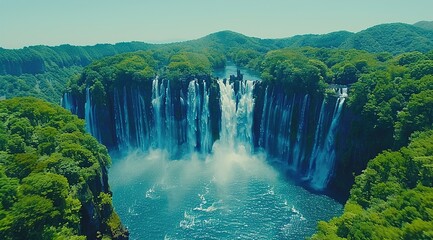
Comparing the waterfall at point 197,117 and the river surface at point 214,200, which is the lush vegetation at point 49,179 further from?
the waterfall at point 197,117

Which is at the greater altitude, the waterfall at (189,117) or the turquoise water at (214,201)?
the waterfall at (189,117)

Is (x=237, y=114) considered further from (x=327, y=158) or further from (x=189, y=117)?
(x=327, y=158)

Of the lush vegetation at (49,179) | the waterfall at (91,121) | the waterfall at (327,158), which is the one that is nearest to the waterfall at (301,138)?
the waterfall at (327,158)

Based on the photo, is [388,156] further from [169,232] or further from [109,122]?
[109,122]

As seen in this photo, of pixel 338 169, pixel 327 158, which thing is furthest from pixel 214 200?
pixel 327 158

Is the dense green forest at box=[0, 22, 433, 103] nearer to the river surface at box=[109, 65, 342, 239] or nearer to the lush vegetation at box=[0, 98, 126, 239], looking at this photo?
the river surface at box=[109, 65, 342, 239]

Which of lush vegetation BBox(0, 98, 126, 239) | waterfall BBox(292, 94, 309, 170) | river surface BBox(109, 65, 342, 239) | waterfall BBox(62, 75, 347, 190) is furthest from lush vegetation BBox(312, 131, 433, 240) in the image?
waterfall BBox(62, 75, 347, 190)

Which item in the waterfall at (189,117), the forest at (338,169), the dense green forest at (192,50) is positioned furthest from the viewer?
the dense green forest at (192,50)
